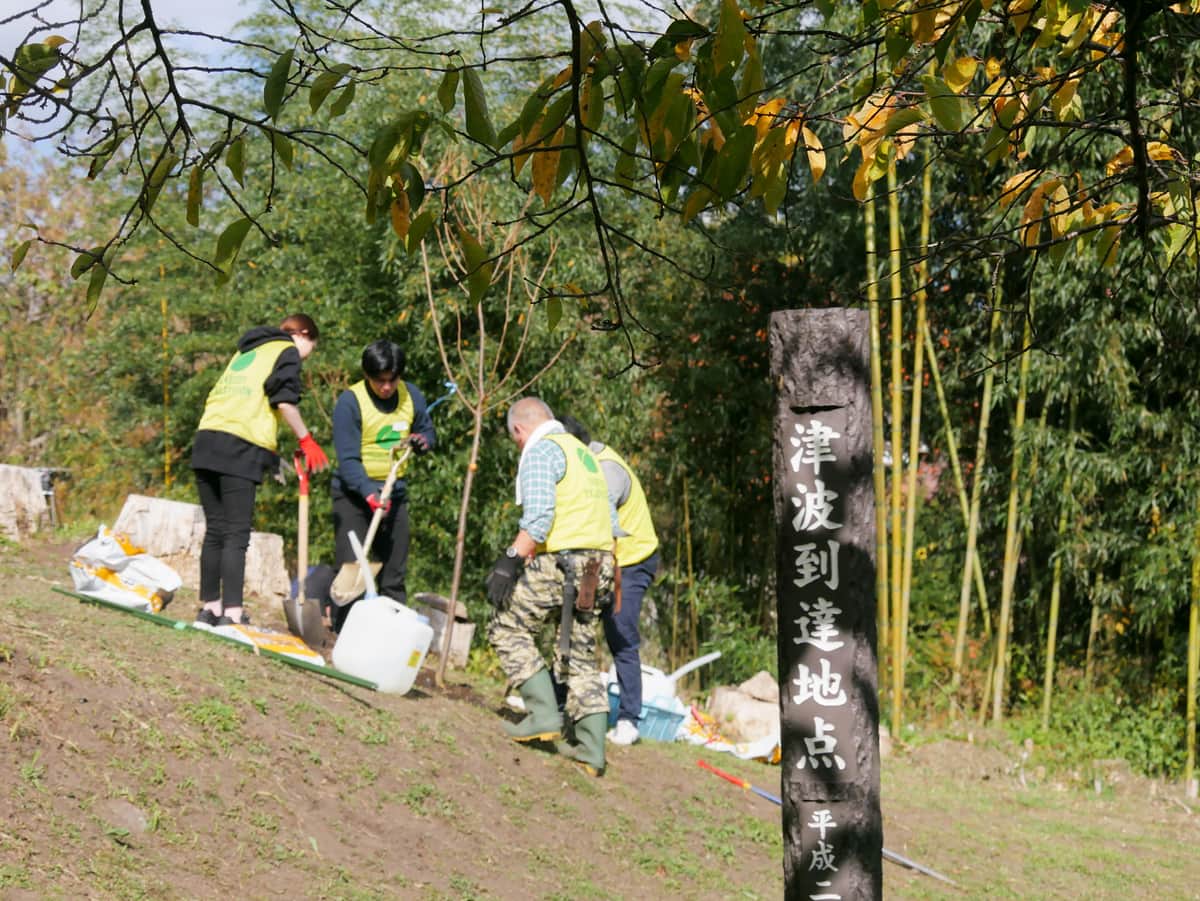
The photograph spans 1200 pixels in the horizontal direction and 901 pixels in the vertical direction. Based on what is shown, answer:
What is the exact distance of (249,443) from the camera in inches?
239

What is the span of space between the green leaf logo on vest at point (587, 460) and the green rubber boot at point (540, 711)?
35.2 inches

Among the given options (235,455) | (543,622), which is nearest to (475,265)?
(543,622)

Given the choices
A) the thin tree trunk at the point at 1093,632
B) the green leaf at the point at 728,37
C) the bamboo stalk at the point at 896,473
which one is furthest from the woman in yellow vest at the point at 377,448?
the thin tree trunk at the point at 1093,632

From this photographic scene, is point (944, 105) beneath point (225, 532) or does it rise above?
above

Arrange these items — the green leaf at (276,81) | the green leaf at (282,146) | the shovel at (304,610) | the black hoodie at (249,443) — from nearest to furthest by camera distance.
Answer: the green leaf at (276,81) → the green leaf at (282,146) → the black hoodie at (249,443) → the shovel at (304,610)

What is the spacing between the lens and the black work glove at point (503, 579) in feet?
18.5

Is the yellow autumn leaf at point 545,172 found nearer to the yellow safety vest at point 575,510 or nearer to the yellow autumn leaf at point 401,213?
the yellow autumn leaf at point 401,213

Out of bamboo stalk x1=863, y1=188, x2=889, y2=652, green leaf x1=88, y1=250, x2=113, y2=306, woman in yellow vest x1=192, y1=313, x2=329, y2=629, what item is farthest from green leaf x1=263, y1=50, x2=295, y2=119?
bamboo stalk x1=863, y1=188, x2=889, y2=652

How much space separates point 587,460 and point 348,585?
1.64 m

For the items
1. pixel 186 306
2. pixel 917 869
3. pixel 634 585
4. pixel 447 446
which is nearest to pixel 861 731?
pixel 917 869

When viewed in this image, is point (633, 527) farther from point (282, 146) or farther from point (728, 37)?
point (728, 37)

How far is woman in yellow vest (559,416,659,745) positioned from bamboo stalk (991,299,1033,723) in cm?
324

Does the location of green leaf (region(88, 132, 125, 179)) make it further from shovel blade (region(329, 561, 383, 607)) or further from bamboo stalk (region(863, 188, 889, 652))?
bamboo stalk (region(863, 188, 889, 652))

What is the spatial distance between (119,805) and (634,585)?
Result: 336cm
